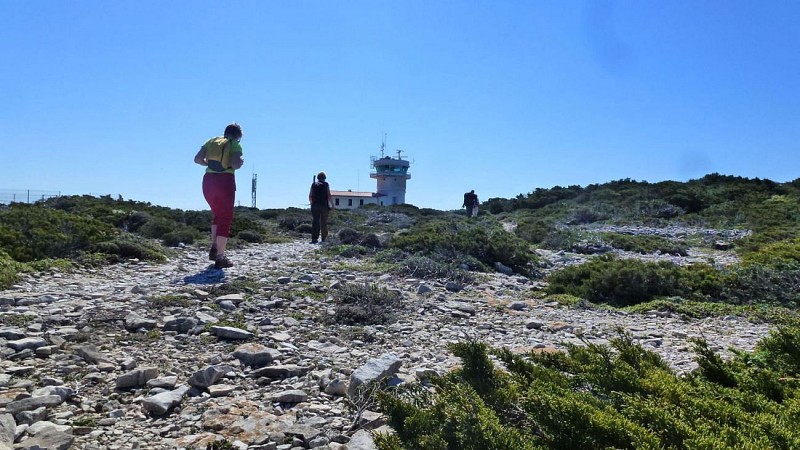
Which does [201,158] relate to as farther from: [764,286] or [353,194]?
[353,194]

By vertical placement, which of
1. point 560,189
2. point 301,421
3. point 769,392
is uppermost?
point 560,189

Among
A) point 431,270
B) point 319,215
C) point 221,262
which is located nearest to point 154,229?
point 319,215

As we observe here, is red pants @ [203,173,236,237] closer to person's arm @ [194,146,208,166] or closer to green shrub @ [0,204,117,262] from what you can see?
person's arm @ [194,146,208,166]

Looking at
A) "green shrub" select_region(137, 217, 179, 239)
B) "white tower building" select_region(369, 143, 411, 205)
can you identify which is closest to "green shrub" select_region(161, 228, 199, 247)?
"green shrub" select_region(137, 217, 179, 239)

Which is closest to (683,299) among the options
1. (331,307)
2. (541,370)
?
(331,307)

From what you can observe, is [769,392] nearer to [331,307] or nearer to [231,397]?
[231,397]

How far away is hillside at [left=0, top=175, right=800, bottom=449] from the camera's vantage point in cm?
273

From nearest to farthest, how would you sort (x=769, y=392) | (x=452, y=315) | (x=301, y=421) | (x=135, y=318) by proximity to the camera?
(x=769, y=392)
(x=301, y=421)
(x=135, y=318)
(x=452, y=315)

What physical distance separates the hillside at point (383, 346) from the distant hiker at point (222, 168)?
1.07m

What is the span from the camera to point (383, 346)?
5250 mm

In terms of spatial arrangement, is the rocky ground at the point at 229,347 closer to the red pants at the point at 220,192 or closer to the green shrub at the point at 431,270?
the green shrub at the point at 431,270

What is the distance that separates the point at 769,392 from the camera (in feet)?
10.5

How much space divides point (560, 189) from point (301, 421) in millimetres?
45710

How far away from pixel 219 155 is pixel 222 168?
0.21 metres
